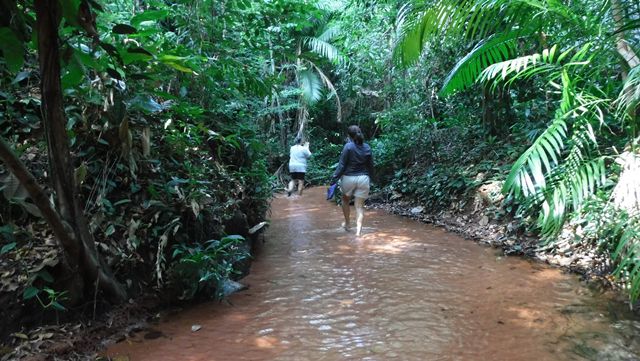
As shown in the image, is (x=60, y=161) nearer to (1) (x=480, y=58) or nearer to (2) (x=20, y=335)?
(2) (x=20, y=335)

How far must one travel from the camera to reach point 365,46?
12289mm

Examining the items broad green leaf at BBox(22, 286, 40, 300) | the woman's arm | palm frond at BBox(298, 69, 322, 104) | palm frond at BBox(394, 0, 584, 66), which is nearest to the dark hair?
the woman's arm

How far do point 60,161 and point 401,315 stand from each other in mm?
2914

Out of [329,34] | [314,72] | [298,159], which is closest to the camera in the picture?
[298,159]

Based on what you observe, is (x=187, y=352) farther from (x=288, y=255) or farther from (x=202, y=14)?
(x=202, y=14)

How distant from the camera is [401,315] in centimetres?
363

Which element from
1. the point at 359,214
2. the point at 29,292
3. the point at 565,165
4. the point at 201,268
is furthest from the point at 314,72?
the point at 29,292

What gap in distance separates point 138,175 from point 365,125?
598 inches

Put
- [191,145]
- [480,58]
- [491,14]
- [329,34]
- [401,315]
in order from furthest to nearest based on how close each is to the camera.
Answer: [329,34], [480,58], [191,145], [491,14], [401,315]

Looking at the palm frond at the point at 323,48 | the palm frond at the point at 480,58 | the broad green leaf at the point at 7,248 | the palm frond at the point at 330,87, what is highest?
the palm frond at the point at 323,48

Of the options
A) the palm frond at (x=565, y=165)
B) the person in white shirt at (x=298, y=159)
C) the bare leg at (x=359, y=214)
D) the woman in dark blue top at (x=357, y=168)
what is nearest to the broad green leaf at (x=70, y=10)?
the palm frond at (x=565, y=165)

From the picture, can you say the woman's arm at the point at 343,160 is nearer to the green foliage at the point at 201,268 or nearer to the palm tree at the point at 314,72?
the green foliage at the point at 201,268

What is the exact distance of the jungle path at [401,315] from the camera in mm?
2992

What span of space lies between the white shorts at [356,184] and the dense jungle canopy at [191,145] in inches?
51.7
